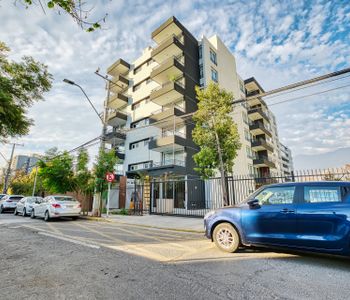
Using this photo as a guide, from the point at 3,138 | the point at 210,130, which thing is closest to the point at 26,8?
the point at 210,130

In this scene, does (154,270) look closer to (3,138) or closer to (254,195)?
(254,195)

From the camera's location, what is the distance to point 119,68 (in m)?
34.1

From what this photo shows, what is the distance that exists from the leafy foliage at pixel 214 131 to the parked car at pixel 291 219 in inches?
336

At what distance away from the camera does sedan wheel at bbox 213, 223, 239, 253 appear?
4844mm

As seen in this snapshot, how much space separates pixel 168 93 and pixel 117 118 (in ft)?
34.2

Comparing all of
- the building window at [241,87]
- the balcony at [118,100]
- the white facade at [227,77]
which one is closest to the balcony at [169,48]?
the white facade at [227,77]

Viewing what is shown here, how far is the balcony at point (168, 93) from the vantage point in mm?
22641

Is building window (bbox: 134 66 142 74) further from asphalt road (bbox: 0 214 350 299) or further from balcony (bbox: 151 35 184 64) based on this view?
asphalt road (bbox: 0 214 350 299)

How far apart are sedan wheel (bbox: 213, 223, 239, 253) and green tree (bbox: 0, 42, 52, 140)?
1227 centimetres

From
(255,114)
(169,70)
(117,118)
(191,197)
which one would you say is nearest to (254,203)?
(191,197)

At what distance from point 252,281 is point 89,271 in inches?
114

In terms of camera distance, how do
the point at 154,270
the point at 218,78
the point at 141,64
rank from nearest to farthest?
the point at 154,270 → the point at 218,78 → the point at 141,64

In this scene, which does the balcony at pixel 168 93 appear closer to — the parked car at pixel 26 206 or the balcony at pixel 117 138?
the balcony at pixel 117 138

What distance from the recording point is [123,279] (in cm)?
331
